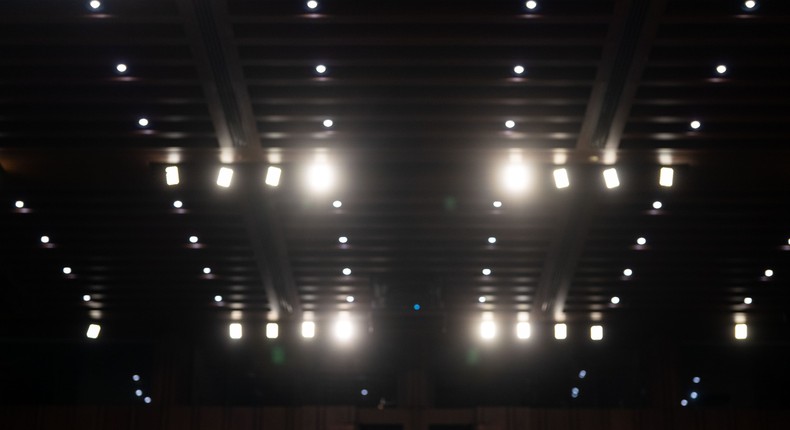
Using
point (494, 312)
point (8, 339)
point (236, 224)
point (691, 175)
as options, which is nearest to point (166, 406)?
point (8, 339)

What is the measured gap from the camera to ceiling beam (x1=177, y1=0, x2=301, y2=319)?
1172 cm

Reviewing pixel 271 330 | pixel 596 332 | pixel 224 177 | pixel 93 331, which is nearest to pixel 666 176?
pixel 596 332

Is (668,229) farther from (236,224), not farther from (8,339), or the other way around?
(8,339)

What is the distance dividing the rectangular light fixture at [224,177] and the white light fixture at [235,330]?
4534 millimetres

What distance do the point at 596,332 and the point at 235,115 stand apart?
7.98m

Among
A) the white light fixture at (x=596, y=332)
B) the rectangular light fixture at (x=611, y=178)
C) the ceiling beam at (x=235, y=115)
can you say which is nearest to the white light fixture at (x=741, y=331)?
the white light fixture at (x=596, y=332)

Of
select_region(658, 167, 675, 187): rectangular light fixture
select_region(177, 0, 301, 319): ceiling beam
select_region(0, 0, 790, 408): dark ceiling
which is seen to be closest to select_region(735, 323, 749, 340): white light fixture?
select_region(0, 0, 790, 408): dark ceiling

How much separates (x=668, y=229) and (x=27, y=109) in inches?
372

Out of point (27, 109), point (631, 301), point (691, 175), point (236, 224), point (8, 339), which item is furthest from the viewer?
point (8, 339)

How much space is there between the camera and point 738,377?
18.2 meters

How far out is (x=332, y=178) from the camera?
1409cm

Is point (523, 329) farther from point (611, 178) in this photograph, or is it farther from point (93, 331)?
point (93, 331)

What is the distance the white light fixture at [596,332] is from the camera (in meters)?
17.4

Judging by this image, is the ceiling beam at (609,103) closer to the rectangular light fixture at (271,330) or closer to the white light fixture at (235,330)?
the rectangular light fixture at (271,330)
